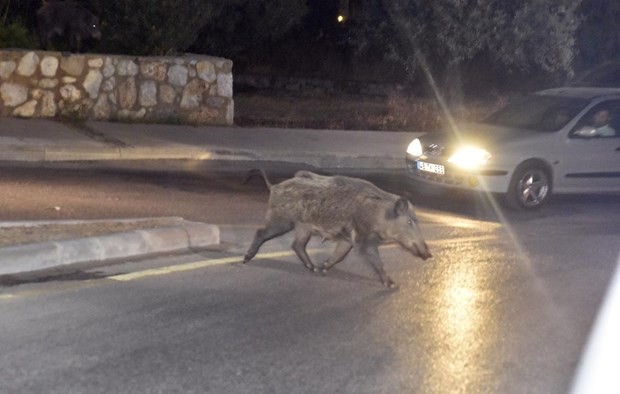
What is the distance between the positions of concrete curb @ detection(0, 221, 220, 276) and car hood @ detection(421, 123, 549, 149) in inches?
179

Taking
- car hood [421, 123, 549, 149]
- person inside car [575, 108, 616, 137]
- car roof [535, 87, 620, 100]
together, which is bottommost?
car hood [421, 123, 549, 149]

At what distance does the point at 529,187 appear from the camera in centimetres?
1377

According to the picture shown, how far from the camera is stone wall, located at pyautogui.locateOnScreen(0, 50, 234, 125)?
17547 mm

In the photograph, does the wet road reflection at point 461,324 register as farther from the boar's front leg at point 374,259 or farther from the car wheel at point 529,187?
the car wheel at point 529,187

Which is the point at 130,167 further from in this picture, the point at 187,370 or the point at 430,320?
the point at 187,370

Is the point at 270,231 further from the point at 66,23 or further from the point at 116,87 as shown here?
the point at 66,23

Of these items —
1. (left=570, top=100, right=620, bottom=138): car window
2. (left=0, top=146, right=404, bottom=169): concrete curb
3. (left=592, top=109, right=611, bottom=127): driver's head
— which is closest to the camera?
(left=570, top=100, right=620, bottom=138): car window

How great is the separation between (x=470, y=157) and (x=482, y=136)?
1.77ft

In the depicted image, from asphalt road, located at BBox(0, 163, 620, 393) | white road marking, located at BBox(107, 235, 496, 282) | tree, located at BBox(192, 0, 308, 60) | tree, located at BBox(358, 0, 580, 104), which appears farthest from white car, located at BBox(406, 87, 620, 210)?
tree, located at BBox(192, 0, 308, 60)

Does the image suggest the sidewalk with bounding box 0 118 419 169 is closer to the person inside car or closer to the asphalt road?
the asphalt road

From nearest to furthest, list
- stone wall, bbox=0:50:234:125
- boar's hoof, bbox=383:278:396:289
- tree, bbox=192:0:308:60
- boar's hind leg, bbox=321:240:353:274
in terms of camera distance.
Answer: boar's hoof, bbox=383:278:396:289 < boar's hind leg, bbox=321:240:353:274 < stone wall, bbox=0:50:234:125 < tree, bbox=192:0:308:60

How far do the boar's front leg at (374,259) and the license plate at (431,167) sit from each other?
16.5 ft

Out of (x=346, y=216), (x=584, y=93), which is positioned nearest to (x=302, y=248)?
(x=346, y=216)

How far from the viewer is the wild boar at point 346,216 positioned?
872cm
